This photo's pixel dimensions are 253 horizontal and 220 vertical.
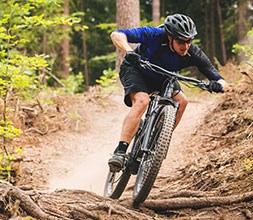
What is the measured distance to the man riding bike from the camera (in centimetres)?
506

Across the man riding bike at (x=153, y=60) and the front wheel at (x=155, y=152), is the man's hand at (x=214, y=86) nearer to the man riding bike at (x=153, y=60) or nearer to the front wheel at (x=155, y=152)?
the man riding bike at (x=153, y=60)

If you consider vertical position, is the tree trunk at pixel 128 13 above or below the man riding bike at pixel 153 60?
above

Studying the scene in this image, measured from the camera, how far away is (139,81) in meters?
5.36

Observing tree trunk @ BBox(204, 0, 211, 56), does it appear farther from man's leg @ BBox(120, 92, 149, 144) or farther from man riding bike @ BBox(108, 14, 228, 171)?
man's leg @ BBox(120, 92, 149, 144)

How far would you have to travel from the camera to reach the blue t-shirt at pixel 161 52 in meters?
5.24

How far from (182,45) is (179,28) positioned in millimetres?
207

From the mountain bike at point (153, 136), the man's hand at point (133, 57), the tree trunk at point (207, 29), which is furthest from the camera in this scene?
the tree trunk at point (207, 29)

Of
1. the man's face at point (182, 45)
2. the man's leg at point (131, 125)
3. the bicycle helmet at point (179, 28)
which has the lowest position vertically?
the man's leg at point (131, 125)

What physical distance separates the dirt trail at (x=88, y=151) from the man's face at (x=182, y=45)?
319 cm

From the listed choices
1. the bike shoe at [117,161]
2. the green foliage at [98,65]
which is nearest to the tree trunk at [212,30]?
the green foliage at [98,65]

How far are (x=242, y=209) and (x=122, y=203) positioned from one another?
1272mm

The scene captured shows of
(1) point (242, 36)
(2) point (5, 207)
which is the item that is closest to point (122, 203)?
(2) point (5, 207)

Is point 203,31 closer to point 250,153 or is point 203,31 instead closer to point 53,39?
point 53,39

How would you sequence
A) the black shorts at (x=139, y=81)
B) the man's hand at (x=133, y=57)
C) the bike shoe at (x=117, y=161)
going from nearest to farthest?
the man's hand at (x=133, y=57) < the bike shoe at (x=117, y=161) < the black shorts at (x=139, y=81)
